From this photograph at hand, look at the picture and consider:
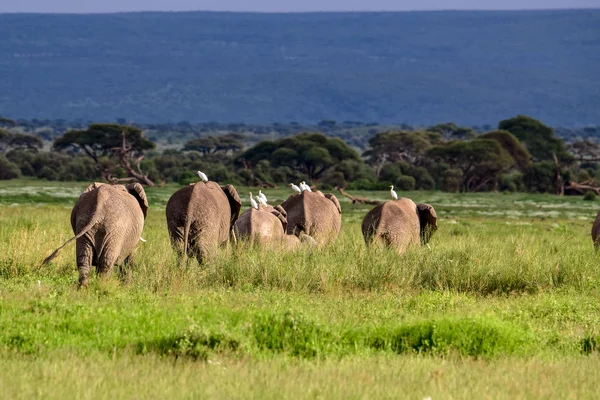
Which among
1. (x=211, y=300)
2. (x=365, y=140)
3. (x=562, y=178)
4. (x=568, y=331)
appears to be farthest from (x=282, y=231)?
(x=365, y=140)

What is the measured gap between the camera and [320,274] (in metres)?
12.7

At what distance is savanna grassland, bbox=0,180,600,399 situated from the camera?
7.78m

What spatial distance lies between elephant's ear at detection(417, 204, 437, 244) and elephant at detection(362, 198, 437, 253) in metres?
0.25

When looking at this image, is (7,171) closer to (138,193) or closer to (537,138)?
(537,138)

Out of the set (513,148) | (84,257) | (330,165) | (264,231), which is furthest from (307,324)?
(330,165)

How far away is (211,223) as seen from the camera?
1287 centimetres

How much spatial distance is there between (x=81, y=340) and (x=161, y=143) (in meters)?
136

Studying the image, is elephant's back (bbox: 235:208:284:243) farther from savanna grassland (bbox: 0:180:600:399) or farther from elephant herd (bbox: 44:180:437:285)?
savanna grassland (bbox: 0:180:600:399)

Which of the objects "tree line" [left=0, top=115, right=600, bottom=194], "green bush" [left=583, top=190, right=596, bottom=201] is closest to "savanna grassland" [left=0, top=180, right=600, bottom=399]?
"green bush" [left=583, top=190, right=596, bottom=201]

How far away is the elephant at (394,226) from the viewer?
48.4 ft

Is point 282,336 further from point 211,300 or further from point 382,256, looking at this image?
point 382,256

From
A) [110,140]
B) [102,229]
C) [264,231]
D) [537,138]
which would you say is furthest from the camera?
[537,138]

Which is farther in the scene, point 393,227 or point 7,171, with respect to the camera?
point 7,171

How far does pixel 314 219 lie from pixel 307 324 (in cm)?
687
